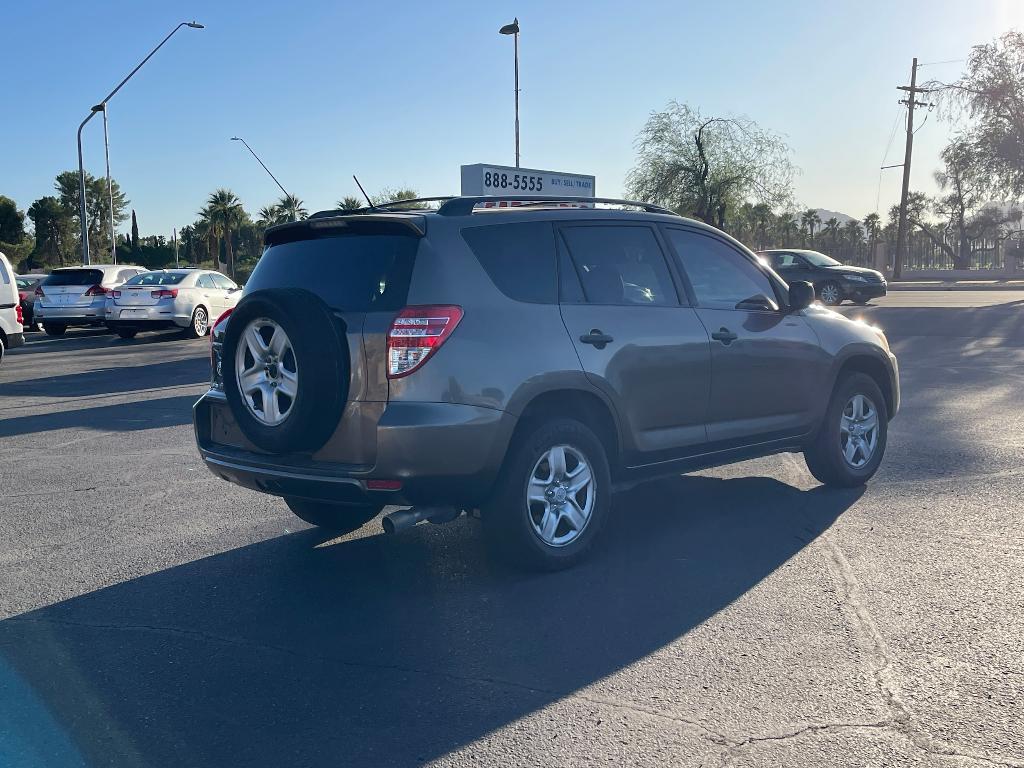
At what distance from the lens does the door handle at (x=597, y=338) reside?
195 inches

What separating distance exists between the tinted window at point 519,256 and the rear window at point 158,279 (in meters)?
17.2

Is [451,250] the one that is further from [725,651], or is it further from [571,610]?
[725,651]

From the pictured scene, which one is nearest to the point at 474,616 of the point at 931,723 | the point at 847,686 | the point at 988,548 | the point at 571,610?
the point at 571,610

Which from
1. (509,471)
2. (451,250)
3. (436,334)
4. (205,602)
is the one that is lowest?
(205,602)

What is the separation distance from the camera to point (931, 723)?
325 centimetres

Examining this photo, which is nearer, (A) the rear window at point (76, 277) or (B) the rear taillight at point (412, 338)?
(B) the rear taillight at point (412, 338)

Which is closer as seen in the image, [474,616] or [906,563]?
[474,616]

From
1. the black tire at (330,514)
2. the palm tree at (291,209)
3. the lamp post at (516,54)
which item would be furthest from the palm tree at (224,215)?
the black tire at (330,514)

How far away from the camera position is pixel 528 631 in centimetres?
414

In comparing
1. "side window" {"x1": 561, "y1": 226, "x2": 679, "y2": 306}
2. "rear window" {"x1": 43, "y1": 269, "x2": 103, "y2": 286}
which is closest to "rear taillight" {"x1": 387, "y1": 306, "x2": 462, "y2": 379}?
"side window" {"x1": 561, "y1": 226, "x2": 679, "y2": 306}

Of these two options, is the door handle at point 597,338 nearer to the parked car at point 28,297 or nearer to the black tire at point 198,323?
the black tire at point 198,323

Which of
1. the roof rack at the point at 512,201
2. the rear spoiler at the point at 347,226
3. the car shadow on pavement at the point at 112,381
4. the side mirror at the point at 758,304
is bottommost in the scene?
the car shadow on pavement at the point at 112,381

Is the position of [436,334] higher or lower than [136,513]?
higher

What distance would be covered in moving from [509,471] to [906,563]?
2071 mm
